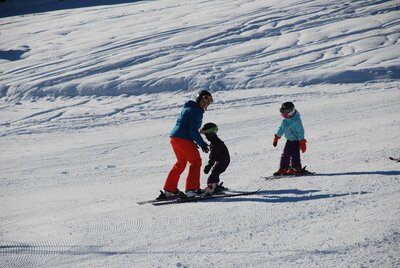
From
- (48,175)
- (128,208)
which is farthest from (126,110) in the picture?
(128,208)

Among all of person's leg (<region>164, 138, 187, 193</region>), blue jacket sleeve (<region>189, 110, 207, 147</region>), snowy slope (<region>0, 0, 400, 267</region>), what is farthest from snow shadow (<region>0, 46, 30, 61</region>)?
blue jacket sleeve (<region>189, 110, 207, 147</region>)

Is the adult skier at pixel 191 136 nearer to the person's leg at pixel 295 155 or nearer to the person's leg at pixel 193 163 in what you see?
the person's leg at pixel 193 163

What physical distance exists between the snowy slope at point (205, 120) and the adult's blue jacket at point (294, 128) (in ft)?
2.25

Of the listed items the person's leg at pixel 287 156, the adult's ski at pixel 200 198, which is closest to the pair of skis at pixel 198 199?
the adult's ski at pixel 200 198

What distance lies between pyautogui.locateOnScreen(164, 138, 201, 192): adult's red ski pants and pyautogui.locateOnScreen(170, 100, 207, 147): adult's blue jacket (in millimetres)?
82

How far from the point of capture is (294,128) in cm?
764

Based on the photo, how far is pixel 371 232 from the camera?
4.38 meters

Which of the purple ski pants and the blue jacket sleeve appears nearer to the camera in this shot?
the blue jacket sleeve

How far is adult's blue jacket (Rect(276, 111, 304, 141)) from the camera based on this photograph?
761cm

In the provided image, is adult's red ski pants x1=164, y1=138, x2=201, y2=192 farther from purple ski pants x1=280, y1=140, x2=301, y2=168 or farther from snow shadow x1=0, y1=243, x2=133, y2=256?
snow shadow x1=0, y1=243, x2=133, y2=256

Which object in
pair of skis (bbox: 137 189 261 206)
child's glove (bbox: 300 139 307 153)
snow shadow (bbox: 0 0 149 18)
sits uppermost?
snow shadow (bbox: 0 0 149 18)

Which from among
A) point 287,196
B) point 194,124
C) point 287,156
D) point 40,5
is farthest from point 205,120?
point 40,5

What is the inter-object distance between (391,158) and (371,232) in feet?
11.2

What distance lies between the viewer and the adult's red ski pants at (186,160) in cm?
680
